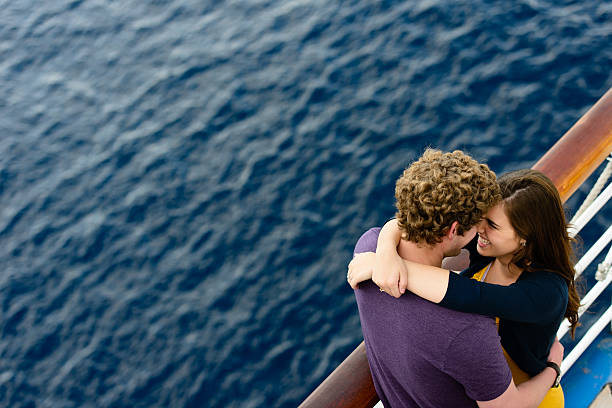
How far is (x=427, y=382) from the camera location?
5.88 ft

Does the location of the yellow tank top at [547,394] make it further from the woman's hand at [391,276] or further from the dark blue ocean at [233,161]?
the dark blue ocean at [233,161]

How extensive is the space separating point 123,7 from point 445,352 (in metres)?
10.1

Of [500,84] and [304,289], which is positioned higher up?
[500,84]

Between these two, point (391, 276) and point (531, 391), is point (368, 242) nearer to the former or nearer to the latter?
point (391, 276)

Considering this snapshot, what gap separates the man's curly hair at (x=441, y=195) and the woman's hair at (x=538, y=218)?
0.15m

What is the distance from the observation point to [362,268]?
1891 millimetres

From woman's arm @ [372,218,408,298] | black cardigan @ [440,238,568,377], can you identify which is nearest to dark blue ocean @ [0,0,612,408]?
black cardigan @ [440,238,568,377]

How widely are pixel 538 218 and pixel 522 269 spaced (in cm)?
22

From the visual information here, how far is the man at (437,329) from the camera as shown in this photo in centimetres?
168

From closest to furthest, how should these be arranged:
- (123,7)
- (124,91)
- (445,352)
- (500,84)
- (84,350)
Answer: (445,352) < (84,350) < (500,84) < (124,91) < (123,7)

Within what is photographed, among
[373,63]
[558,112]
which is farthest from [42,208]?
[558,112]

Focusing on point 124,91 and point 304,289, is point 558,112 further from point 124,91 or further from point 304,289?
point 124,91

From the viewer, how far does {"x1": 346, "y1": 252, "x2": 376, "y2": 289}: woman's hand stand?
1.86 m

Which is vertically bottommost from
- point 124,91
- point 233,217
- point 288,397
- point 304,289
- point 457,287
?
point 288,397
